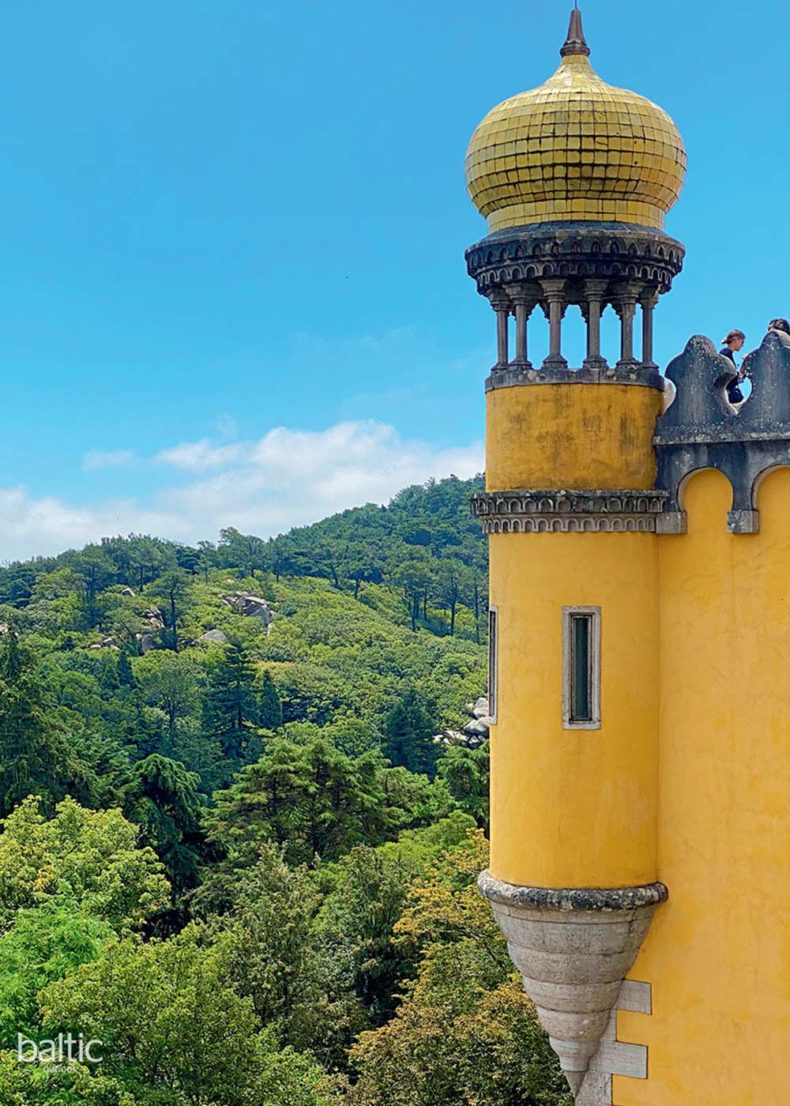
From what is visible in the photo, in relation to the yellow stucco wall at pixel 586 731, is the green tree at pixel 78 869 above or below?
below

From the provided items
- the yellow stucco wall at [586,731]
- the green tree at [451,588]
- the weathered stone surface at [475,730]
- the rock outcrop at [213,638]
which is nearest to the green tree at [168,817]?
the weathered stone surface at [475,730]

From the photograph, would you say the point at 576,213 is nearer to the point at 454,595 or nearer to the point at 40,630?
the point at 40,630

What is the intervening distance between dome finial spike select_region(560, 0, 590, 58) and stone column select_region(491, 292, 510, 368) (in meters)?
2.25

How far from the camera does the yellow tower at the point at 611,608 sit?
12430 millimetres

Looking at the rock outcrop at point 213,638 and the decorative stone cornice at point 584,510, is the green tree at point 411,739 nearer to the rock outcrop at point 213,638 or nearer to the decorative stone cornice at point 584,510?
the rock outcrop at point 213,638

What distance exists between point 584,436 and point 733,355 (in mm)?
2218

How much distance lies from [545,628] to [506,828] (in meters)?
1.83

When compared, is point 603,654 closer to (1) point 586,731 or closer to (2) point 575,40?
(1) point 586,731

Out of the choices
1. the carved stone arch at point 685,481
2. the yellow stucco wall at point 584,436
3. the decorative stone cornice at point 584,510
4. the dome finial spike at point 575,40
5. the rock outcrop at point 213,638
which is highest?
the dome finial spike at point 575,40

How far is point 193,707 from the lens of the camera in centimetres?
9950

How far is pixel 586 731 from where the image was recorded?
41.3 ft

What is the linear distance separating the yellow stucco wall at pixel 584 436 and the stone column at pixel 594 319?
0.22 meters

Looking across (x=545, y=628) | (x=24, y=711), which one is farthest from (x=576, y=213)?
(x=24, y=711)

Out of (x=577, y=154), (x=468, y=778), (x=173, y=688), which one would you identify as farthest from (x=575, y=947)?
(x=173, y=688)
